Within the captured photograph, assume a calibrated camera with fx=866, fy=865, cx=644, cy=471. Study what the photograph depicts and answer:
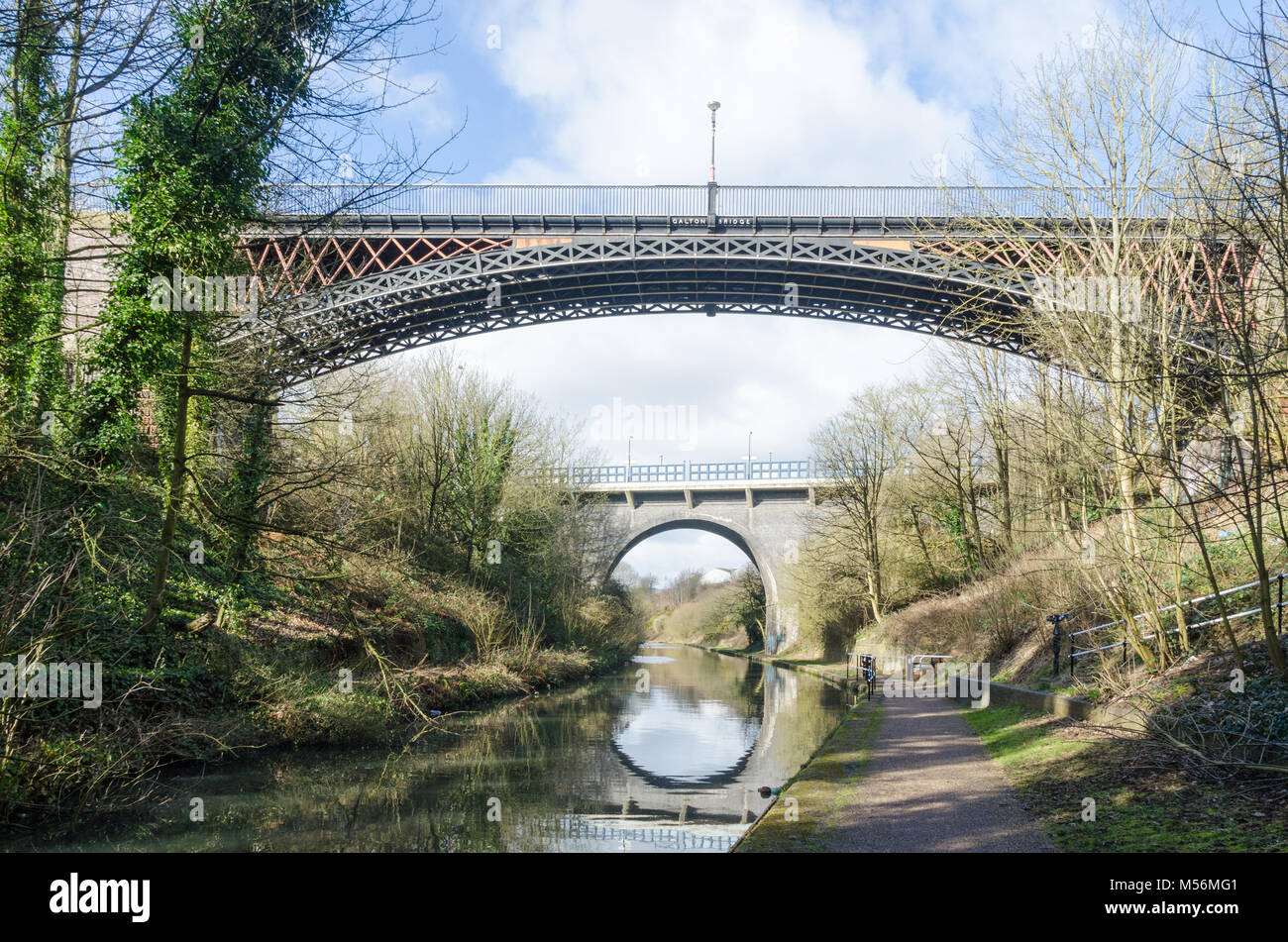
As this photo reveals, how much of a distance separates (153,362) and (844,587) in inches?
1035

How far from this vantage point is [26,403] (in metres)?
9.80

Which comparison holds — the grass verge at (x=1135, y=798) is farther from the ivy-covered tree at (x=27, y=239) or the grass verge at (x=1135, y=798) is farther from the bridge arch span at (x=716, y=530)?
the bridge arch span at (x=716, y=530)

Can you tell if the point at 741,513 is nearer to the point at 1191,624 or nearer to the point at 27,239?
the point at 1191,624

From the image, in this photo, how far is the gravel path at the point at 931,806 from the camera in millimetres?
6062

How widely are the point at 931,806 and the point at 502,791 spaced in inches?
199

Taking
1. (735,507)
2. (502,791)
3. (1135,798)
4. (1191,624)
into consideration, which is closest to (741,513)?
(735,507)

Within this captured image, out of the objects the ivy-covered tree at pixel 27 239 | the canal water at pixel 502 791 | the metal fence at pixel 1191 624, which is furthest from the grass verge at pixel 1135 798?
the ivy-covered tree at pixel 27 239

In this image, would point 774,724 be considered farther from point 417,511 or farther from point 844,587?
point 844,587

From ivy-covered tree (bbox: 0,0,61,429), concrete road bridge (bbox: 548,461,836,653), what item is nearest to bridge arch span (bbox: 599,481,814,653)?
concrete road bridge (bbox: 548,461,836,653)

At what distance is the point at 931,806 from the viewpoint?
23.8 feet

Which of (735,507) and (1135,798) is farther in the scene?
(735,507)

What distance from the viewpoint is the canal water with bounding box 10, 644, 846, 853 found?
302 inches

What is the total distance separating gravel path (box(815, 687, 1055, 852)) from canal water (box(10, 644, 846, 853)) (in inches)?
51.6
